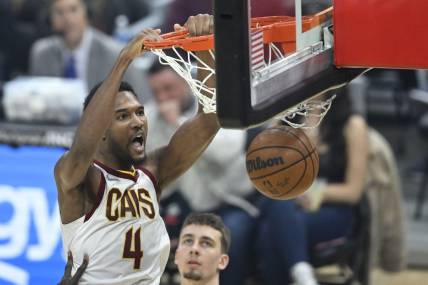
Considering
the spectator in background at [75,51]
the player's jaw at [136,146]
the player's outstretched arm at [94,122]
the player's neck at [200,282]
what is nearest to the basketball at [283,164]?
the player's jaw at [136,146]

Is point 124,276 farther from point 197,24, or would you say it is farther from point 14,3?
point 14,3

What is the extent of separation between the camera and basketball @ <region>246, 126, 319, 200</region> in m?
6.29

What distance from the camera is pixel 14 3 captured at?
12.4 meters

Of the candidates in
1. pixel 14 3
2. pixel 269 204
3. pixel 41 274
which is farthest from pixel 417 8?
pixel 14 3

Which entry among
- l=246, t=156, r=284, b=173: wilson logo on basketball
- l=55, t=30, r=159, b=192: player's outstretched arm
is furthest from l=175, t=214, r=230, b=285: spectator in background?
l=55, t=30, r=159, b=192: player's outstretched arm

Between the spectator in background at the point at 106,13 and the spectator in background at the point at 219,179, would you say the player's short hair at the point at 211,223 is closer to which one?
the spectator in background at the point at 219,179

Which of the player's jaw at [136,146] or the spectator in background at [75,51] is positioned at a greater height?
the player's jaw at [136,146]

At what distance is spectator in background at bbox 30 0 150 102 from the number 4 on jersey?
3.59m

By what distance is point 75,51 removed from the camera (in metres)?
10.2

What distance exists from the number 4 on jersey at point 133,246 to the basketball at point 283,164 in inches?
24.4

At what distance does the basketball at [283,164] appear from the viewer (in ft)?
20.6

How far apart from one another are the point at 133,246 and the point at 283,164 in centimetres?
81

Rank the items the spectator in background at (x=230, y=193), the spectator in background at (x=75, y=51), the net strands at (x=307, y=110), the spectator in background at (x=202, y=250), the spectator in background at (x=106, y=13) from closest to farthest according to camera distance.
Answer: the net strands at (x=307, y=110) < the spectator in background at (x=202, y=250) < the spectator in background at (x=230, y=193) < the spectator in background at (x=75, y=51) < the spectator in background at (x=106, y=13)

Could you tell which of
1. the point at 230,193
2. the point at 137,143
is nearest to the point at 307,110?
the point at 137,143
